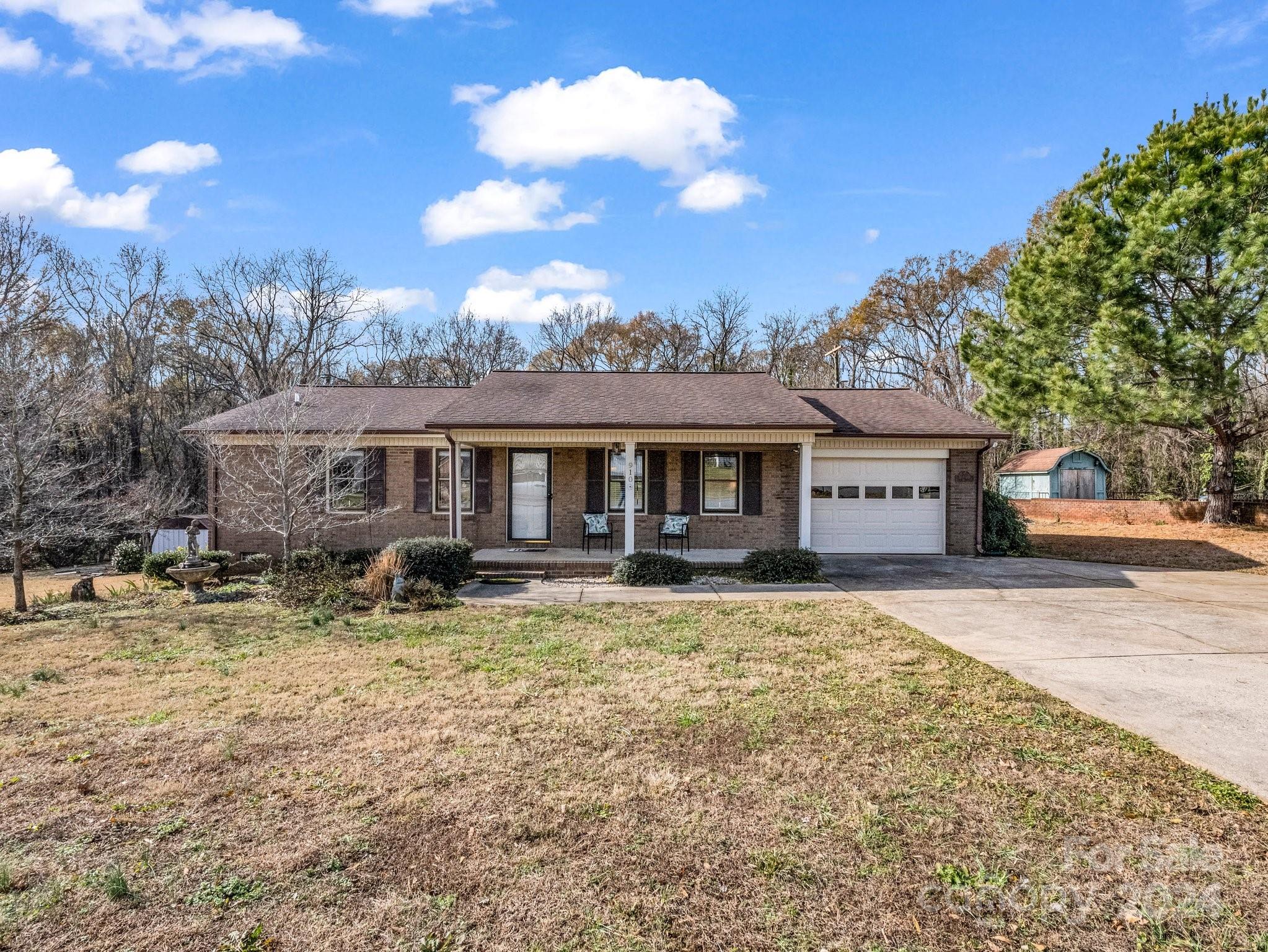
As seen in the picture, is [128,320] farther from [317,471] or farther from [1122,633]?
[1122,633]

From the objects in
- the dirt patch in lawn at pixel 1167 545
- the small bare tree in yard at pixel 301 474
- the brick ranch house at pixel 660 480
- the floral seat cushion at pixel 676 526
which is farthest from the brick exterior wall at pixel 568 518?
the dirt patch in lawn at pixel 1167 545

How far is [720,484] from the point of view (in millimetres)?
13758

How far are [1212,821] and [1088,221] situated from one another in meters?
17.0

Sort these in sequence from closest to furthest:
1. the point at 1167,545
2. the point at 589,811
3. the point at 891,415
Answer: the point at 589,811, the point at 891,415, the point at 1167,545

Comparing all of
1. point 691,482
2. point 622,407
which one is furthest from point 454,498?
point 691,482

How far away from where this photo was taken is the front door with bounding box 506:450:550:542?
13.9 metres

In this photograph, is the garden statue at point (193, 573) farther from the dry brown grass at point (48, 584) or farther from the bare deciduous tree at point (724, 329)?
the bare deciduous tree at point (724, 329)

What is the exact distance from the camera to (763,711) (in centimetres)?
505

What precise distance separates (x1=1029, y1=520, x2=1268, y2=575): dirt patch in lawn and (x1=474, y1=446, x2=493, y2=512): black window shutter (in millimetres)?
12342

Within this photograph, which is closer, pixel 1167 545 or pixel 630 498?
pixel 630 498

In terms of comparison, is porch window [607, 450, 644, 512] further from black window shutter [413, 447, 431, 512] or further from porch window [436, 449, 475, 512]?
black window shutter [413, 447, 431, 512]

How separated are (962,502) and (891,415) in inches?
95.6

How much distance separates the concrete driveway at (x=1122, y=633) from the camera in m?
4.75

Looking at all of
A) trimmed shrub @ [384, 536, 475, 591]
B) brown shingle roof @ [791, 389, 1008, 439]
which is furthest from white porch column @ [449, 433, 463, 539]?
brown shingle roof @ [791, 389, 1008, 439]
